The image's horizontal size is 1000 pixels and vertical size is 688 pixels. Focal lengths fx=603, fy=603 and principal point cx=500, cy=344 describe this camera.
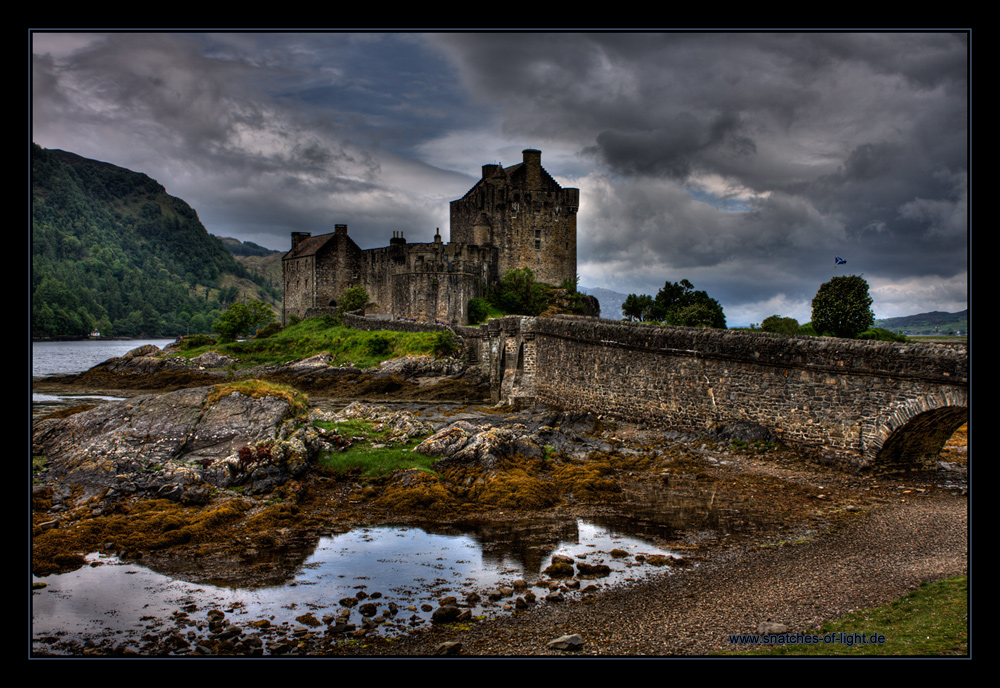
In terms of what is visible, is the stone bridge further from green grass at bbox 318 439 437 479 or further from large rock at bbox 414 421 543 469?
green grass at bbox 318 439 437 479

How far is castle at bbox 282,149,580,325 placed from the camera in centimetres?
4847

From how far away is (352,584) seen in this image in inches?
344

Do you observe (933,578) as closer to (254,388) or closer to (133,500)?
(133,500)

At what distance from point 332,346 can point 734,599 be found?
128ft

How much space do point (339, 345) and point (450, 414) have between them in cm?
2007

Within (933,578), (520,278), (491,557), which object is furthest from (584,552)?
(520,278)

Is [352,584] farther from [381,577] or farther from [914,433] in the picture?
[914,433]

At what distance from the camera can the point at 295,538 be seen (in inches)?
424

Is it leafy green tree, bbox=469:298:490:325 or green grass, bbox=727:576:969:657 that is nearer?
green grass, bbox=727:576:969:657

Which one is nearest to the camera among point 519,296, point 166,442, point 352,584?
point 352,584

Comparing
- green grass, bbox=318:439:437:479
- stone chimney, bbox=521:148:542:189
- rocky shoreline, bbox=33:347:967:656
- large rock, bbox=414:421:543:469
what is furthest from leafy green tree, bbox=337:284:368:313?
green grass, bbox=318:439:437:479

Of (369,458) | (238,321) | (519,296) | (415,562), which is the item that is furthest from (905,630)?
(238,321)

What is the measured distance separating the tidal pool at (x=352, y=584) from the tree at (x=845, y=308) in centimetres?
3258

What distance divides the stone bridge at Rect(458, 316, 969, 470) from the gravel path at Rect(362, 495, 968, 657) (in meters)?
3.00
